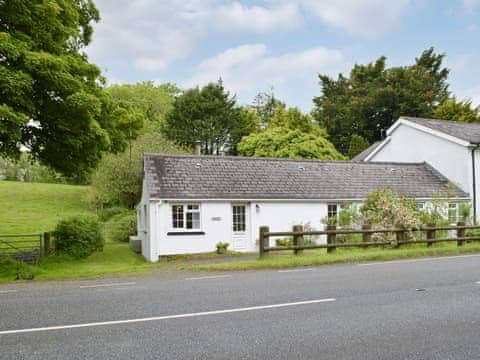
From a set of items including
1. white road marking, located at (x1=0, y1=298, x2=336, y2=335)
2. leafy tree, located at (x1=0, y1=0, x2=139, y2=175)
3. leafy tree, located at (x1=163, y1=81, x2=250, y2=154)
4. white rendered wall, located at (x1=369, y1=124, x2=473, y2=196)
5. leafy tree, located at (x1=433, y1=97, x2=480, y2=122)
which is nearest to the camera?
white road marking, located at (x1=0, y1=298, x2=336, y2=335)

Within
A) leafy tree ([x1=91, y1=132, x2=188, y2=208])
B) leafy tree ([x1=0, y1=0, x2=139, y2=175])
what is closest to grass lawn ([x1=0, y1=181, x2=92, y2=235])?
leafy tree ([x1=91, y1=132, x2=188, y2=208])

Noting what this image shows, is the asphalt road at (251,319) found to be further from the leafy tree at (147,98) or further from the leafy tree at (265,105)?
the leafy tree at (265,105)

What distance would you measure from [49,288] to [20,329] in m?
4.50

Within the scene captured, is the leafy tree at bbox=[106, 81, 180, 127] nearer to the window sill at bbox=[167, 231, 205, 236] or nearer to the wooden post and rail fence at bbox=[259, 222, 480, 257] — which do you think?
the window sill at bbox=[167, 231, 205, 236]

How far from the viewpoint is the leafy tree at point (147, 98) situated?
6103 cm

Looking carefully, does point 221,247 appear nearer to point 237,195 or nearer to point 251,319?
point 237,195

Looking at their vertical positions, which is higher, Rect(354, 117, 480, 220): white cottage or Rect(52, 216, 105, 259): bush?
Rect(354, 117, 480, 220): white cottage

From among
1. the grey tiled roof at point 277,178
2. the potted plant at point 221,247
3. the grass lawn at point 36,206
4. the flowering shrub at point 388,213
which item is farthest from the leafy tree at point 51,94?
the grass lawn at point 36,206

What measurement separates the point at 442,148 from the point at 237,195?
14.9 metres

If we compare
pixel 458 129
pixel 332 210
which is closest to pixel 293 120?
pixel 458 129

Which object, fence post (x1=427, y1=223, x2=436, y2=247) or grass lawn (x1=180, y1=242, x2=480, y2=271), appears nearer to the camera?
grass lawn (x1=180, y1=242, x2=480, y2=271)

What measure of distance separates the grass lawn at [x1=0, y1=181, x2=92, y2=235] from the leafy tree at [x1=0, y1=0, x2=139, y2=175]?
55.8 ft

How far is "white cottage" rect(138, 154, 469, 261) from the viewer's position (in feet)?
62.5

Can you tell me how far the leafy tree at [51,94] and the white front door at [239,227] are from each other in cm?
639
